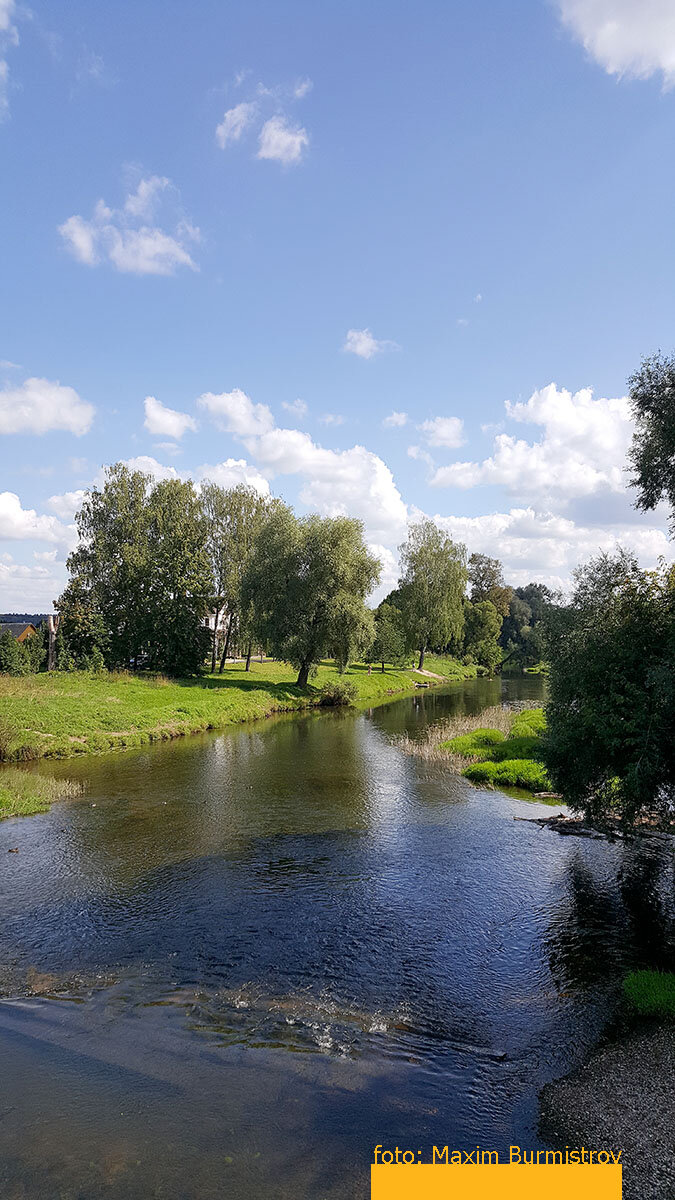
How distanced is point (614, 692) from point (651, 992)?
6236 mm

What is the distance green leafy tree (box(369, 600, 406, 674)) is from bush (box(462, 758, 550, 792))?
4653 cm

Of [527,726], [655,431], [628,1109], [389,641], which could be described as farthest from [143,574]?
[628,1109]

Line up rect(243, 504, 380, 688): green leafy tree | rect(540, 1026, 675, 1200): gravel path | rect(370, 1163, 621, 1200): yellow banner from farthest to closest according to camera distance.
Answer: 1. rect(243, 504, 380, 688): green leafy tree
2. rect(540, 1026, 675, 1200): gravel path
3. rect(370, 1163, 621, 1200): yellow banner

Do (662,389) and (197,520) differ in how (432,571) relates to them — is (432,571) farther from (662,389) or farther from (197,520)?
(662,389)

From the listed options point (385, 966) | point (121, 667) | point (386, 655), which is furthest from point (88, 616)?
point (385, 966)

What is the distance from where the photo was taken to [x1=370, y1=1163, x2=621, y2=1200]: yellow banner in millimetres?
6930

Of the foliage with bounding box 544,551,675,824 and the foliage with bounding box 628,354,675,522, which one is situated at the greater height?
the foliage with bounding box 628,354,675,522

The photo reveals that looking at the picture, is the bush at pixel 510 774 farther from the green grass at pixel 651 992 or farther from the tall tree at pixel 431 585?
the tall tree at pixel 431 585

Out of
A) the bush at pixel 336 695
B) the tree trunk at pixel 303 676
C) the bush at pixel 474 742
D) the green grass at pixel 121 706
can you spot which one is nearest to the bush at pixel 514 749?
the bush at pixel 474 742

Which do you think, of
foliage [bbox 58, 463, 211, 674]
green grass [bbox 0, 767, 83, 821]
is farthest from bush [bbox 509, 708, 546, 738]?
foliage [bbox 58, 463, 211, 674]

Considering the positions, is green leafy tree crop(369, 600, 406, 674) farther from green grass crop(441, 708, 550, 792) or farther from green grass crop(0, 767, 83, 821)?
green grass crop(0, 767, 83, 821)

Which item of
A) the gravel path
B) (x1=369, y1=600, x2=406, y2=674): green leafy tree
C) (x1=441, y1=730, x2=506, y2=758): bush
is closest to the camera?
the gravel path

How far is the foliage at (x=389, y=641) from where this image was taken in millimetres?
79062

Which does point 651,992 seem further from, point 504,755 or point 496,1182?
point 504,755
